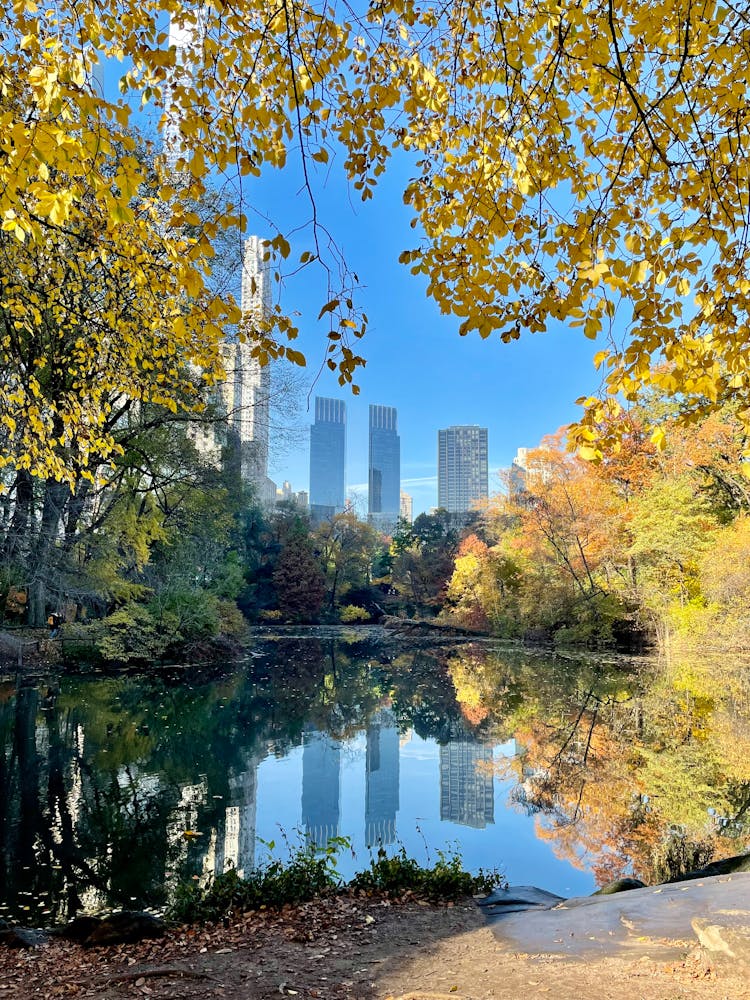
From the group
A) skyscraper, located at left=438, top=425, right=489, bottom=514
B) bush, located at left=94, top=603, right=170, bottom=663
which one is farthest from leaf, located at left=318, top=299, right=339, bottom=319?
skyscraper, located at left=438, top=425, right=489, bottom=514

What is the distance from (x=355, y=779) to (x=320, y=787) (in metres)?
0.63

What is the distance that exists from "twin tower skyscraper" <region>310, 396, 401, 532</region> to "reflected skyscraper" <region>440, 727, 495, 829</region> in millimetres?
145647

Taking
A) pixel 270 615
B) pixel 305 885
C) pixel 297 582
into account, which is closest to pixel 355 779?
pixel 305 885

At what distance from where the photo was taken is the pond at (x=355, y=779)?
5.76 meters

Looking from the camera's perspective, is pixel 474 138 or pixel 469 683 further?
pixel 469 683

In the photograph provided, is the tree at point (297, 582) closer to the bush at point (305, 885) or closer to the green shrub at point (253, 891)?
the bush at point (305, 885)

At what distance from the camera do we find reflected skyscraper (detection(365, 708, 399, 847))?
6.91 metres

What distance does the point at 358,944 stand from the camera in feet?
12.8

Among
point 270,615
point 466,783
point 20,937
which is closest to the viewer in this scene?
point 20,937

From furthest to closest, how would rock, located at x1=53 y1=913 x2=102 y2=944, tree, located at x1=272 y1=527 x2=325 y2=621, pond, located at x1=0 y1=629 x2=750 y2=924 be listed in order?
tree, located at x1=272 y1=527 x2=325 y2=621
pond, located at x1=0 y1=629 x2=750 y2=924
rock, located at x1=53 y1=913 x2=102 y2=944

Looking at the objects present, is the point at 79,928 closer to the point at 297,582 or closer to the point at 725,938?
the point at 725,938

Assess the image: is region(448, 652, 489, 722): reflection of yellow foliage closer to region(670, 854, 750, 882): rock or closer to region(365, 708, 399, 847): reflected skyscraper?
region(365, 708, 399, 847): reflected skyscraper

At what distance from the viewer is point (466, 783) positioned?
845cm

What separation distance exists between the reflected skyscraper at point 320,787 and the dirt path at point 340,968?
4.93 feet
